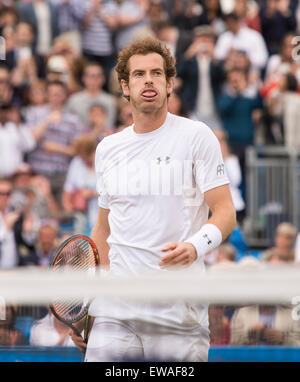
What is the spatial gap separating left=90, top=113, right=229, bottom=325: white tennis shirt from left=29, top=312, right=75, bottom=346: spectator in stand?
233 millimetres

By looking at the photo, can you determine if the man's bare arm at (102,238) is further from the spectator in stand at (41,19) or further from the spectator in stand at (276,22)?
the spectator in stand at (276,22)

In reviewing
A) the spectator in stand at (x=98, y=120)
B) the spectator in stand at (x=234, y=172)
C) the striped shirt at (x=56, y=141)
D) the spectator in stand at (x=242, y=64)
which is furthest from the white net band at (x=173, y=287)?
the spectator in stand at (x=242, y=64)

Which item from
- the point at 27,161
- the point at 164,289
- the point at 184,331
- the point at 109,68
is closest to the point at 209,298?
the point at 164,289

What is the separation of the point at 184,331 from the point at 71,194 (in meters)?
5.87

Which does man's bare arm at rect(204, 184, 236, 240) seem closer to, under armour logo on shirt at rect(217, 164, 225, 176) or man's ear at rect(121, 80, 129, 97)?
under armour logo on shirt at rect(217, 164, 225, 176)

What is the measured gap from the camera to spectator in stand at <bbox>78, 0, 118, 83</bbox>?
1076cm

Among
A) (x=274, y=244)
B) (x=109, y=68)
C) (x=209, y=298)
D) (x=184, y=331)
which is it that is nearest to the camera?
(x=209, y=298)

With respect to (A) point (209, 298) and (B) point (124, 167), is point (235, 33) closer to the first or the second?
(B) point (124, 167)

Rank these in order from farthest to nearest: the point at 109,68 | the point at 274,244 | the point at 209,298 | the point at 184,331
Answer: the point at 109,68 < the point at 274,244 < the point at 184,331 < the point at 209,298

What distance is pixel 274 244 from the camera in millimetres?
9062

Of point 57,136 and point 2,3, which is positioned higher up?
point 2,3

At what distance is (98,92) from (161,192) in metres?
6.83

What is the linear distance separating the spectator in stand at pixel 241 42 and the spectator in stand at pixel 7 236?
338 cm

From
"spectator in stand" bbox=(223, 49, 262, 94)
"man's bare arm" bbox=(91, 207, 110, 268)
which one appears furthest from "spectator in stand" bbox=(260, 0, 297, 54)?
"man's bare arm" bbox=(91, 207, 110, 268)
